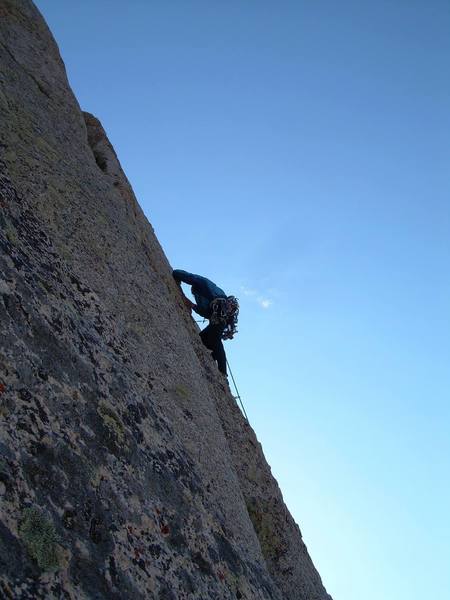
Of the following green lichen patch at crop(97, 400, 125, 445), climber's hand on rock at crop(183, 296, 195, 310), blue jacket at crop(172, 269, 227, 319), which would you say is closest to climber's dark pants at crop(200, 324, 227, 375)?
blue jacket at crop(172, 269, 227, 319)

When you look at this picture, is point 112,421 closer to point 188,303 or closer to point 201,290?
point 188,303

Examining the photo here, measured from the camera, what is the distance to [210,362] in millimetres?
10164

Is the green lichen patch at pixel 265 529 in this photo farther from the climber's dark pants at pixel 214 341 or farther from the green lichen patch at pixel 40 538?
the green lichen patch at pixel 40 538

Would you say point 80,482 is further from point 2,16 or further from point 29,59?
point 2,16

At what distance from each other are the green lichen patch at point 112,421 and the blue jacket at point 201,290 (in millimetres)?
7079

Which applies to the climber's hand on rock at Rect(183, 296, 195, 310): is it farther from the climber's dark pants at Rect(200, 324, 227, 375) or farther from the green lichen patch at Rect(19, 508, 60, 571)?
the green lichen patch at Rect(19, 508, 60, 571)

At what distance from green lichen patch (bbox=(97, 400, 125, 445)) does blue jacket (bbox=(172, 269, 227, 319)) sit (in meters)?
7.08

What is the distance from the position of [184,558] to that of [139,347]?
113 inches

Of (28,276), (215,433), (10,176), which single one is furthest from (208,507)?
(10,176)

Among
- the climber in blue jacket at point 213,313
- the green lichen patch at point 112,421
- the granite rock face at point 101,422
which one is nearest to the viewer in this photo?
the granite rock face at point 101,422

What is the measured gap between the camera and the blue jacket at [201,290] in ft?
38.7

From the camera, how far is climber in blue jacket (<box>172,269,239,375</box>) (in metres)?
11.7

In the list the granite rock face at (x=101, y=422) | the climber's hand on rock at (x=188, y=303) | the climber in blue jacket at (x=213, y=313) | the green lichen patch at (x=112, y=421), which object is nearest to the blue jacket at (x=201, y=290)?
the climber in blue jacket at (x=213, y=313)

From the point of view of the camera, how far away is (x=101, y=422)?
452 centimetres
